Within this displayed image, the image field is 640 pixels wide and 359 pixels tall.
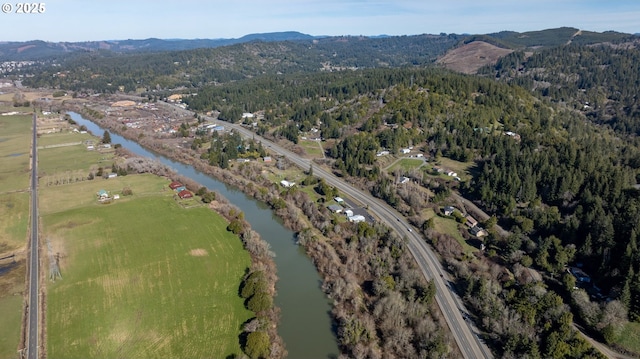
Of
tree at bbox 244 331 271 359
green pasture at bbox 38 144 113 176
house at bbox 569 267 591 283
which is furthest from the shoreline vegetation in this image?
green pasture at bbox 38 144 113 176

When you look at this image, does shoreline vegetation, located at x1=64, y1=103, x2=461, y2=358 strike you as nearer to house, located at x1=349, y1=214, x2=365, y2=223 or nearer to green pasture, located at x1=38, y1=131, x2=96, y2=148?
house, located at x1=349, y1=214, x2=365, y2=223

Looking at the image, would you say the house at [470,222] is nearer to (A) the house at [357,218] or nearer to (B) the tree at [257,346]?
(A) the house at [357,218]

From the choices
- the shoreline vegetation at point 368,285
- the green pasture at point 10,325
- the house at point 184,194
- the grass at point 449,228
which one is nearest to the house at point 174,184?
the house at point 184,194

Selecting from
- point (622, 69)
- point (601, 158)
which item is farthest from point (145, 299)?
point (622, 69)

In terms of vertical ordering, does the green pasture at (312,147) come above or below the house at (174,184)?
above

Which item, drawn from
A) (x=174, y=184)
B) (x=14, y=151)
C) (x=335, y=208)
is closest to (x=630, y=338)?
(x=335, y=208)

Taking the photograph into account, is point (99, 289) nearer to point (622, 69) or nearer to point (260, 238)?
point (260, 238)
